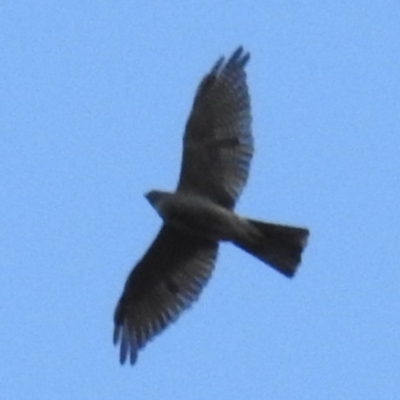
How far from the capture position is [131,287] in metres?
13.6

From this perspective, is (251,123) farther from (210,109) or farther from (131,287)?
(131,287)

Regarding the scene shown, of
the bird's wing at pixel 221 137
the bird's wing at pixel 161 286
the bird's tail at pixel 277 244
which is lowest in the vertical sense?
the bird's wing at pixel 161 286

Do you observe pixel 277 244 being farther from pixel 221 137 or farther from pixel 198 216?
pixel 221 137

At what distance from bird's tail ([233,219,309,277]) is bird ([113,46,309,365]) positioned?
17mm

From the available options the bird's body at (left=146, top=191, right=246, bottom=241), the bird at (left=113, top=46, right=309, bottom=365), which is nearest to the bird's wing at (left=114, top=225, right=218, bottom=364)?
Result: the bird at (left=113, top=46, right=309, bottom=365)

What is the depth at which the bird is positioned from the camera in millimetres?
12914

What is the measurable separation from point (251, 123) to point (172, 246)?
1286 millimetres

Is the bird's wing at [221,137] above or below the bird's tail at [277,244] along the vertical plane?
above

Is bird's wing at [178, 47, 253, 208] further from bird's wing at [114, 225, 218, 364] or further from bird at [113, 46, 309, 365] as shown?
bird's wing at [114, 225, 218, 364]

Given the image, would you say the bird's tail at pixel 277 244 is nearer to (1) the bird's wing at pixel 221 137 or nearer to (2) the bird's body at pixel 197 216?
(2) the bird's body at pixel 197 216

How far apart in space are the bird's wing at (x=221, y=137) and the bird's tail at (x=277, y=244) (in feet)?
1.89

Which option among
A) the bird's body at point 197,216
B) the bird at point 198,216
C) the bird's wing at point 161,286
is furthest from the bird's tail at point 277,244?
the bird's wing at point 161,286

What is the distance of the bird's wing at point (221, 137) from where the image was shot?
43.0ft

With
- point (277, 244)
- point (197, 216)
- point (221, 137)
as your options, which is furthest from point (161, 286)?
point (277, 244)
